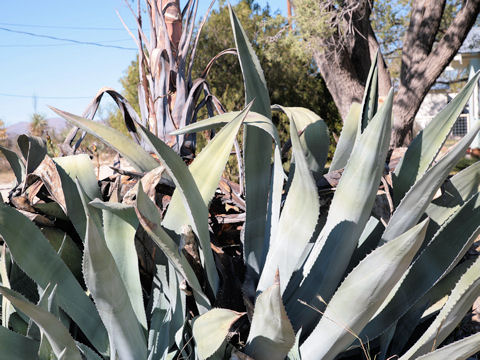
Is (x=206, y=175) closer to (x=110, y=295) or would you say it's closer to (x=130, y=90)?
(x=110, y=295)

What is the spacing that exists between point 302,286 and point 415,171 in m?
0.50

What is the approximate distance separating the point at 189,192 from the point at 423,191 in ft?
1.94

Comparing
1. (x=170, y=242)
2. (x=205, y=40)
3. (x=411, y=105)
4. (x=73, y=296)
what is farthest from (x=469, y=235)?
(x=205, y=40)

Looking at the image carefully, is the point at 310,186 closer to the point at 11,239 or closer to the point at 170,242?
the point at 170,242

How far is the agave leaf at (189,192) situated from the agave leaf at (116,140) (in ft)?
0.81

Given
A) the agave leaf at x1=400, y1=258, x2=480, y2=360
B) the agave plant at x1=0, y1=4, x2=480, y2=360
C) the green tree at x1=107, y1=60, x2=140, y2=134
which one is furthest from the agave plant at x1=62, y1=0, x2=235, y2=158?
the green tree at x1=107, y1=60, x2=140, y2=134

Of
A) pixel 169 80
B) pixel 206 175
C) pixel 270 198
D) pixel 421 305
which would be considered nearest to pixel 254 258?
pixel 270 198

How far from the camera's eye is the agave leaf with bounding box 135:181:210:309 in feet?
3.47

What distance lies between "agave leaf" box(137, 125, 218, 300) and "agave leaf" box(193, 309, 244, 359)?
21 cm

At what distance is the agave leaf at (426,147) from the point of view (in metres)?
1.44

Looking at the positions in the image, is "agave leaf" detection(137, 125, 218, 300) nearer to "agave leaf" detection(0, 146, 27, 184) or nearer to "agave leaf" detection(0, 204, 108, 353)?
"agave leaf" detection(0, 204, 108, 353)

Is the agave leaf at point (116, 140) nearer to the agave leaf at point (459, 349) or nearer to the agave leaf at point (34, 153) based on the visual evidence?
the agave leaf at point (34, 153)

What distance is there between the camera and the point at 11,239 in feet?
3.89

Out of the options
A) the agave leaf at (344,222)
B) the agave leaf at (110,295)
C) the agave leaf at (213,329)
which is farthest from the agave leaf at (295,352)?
the agave leaf at (110,295)
